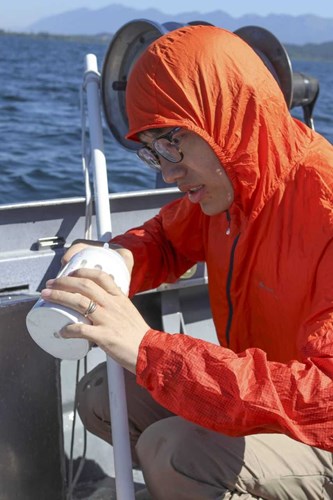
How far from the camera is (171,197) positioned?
2.99 meters

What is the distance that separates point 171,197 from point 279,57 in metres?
0.66

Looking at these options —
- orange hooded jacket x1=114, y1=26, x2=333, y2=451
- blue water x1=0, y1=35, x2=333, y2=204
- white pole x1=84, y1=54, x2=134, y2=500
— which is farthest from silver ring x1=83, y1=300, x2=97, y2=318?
blue water x1=0, y1=35, x2=333, y2=204

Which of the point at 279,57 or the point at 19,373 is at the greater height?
the point at 279,57

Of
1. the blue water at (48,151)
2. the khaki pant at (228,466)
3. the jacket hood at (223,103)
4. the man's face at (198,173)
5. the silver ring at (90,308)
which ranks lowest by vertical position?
the blue water at (48,151)

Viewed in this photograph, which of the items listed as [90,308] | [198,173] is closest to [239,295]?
[198,173]

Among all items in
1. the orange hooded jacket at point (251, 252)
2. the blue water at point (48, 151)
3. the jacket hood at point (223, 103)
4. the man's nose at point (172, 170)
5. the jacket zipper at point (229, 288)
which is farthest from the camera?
the blue water at point (48, 151)

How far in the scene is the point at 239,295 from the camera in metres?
2.08

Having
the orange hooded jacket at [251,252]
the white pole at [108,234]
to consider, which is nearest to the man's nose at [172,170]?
the orange hooded jacket at [251,252]

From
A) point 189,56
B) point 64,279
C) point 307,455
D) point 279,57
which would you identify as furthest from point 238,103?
point 279,57

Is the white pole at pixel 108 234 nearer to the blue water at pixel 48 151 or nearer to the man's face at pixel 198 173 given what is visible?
the man's face at pixel 198 173

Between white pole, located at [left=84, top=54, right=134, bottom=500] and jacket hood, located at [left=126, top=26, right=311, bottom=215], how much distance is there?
0.46 meters

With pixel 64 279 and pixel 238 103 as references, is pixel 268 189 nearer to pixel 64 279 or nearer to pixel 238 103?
pixel 238 103

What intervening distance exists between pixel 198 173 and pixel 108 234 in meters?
0.50

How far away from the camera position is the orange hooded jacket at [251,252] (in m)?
1.59
